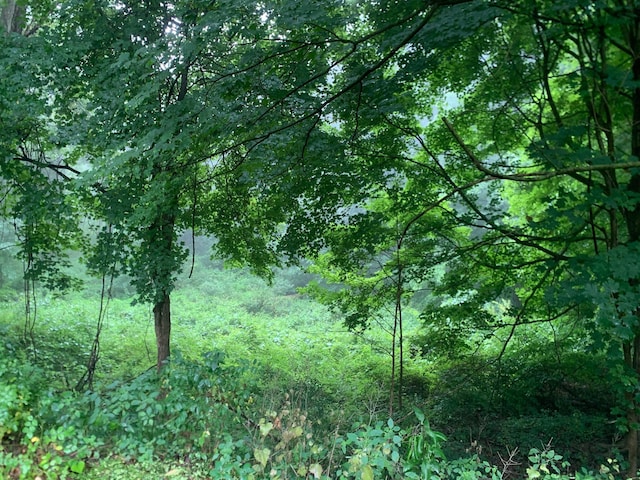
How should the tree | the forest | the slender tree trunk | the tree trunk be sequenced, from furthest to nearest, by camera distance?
the tree trunk → the slender tree trunk → the tree → the forest

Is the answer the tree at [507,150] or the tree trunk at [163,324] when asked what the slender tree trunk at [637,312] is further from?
the tree trunk at [163,324]

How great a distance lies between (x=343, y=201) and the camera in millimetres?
5551

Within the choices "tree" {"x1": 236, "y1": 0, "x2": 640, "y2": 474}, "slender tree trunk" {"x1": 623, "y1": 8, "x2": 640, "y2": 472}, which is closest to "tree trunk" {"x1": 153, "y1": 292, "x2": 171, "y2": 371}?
"tree" {"x1": 236, "y1": 0, "x2": 640, "y2": 474}

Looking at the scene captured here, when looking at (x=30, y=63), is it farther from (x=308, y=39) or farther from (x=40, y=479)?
(x=40, y=479)

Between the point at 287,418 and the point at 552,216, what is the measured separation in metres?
2.37

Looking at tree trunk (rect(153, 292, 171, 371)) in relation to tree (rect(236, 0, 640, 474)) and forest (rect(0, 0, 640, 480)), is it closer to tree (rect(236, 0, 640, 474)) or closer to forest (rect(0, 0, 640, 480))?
forest (rect(0, 0, 640, 480))

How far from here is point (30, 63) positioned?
444 cm

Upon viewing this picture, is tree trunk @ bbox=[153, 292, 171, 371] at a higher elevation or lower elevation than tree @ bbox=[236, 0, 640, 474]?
lower

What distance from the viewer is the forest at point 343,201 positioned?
3.14m

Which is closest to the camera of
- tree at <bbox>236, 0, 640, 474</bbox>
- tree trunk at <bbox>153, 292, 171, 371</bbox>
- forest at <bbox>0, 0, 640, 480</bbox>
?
forest at <bbox>0, 0, 640, 480</bbox>

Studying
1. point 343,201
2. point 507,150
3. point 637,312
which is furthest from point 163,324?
point 637,312

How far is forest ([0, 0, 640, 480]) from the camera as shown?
3.14 metres

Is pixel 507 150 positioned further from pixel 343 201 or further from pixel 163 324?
pixel 163 324

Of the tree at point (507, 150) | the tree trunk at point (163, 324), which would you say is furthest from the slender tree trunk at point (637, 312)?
the tree trunk at point (163, 324)
